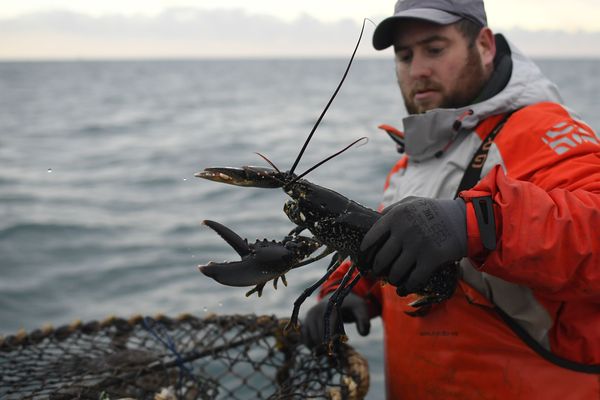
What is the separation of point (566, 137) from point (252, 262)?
1385 mm

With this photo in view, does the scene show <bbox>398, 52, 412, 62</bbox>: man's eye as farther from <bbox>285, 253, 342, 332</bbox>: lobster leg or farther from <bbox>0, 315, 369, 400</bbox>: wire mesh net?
<bbox>0, 315, 369, 400</bbox>: wire mesh net

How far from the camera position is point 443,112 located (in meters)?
2.84

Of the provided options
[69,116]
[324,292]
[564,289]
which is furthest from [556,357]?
[69,116]

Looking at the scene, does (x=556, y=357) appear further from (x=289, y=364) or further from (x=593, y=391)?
(x=289, y=364)

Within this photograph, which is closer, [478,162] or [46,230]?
[478,162]

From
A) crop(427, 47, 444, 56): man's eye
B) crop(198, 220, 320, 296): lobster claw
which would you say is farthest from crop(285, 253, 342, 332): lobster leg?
crop(427, 47, 444, 56): man's eye

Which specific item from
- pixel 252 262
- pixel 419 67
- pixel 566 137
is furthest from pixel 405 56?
pixel 252 262

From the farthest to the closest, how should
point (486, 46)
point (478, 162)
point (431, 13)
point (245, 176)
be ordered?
point (486, 46) < point (431, 13) < point (478, 162) < point (245, 176)

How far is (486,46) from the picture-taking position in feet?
10.3

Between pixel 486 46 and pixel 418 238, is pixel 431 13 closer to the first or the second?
pixel 486 46

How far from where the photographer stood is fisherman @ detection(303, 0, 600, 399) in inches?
78.0

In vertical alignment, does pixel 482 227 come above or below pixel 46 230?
above

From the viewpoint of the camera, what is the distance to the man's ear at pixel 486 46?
3084 millimetres

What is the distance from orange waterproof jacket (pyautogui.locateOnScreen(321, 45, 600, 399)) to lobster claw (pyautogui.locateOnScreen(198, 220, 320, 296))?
0.67 m
